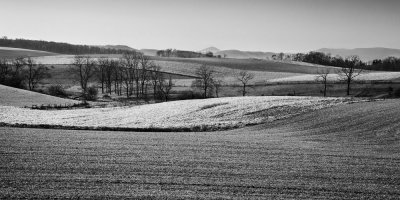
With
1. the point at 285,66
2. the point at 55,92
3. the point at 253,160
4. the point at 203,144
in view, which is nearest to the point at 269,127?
the point at 203,144

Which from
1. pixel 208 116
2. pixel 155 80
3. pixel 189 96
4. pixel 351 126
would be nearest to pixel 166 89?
pixel 189 96

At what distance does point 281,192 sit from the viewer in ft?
37.1

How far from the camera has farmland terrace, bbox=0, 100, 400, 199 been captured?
11289 millimetres

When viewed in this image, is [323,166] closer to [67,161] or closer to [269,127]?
[67,161]

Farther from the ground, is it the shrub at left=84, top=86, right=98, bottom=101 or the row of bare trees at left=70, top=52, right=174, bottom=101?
the row of bare trees at left=70, top=52, right=174, bottom=101

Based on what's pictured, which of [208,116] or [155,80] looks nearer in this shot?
[208,116]

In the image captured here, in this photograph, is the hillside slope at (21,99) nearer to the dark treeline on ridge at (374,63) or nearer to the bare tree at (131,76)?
the bare tree at (131,76)

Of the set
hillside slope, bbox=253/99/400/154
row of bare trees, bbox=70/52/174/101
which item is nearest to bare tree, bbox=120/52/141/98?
row of bare trees, bbox=70/52/174/101

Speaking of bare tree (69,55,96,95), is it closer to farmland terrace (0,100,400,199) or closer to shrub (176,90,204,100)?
shrub (176,90,204,100)

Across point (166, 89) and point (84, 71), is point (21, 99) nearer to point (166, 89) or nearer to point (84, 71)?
point (166, 89)

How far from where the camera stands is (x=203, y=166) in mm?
14117

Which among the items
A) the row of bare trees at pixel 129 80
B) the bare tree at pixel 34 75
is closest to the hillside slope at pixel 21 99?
the row of bare trees at pixel 129 80

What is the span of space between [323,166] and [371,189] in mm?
2854

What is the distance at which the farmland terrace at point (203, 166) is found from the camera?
1129cm
